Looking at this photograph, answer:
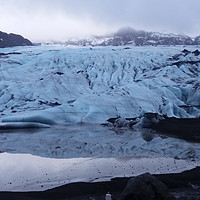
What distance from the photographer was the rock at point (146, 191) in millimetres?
7746

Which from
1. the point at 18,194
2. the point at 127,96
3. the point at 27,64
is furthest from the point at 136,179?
the point at 27,64

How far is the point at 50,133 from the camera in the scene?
20.8 m

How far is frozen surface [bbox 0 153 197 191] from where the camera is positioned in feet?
34.4

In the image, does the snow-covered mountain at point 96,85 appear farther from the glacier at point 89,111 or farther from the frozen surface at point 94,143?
the frozen surface at point 94,143

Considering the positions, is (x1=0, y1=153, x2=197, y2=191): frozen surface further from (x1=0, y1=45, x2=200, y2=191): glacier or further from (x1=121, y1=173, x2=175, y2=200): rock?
(x1=121, y1=173, x2=175, y2=200): rock

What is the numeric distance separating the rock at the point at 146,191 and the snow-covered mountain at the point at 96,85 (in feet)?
55.6

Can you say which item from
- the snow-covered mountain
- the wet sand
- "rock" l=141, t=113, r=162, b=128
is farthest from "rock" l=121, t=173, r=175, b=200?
the snow-covered mountain

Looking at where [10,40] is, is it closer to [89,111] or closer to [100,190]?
[89,111]

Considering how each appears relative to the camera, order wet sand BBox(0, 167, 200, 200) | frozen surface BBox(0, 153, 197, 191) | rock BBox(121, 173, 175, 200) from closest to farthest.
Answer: rock BBox(121, 173, 175, 200)
wet sand BBox(0, 167, 200, 200)
frozen surface BBox(0, 153, 197, 191)

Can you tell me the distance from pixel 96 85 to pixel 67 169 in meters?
22.2

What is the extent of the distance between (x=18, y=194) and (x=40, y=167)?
3.14 metres

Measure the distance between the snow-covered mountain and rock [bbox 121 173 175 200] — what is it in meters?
16.9

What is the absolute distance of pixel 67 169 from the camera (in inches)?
479

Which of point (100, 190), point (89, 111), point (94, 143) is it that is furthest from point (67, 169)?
point (89, 111)
